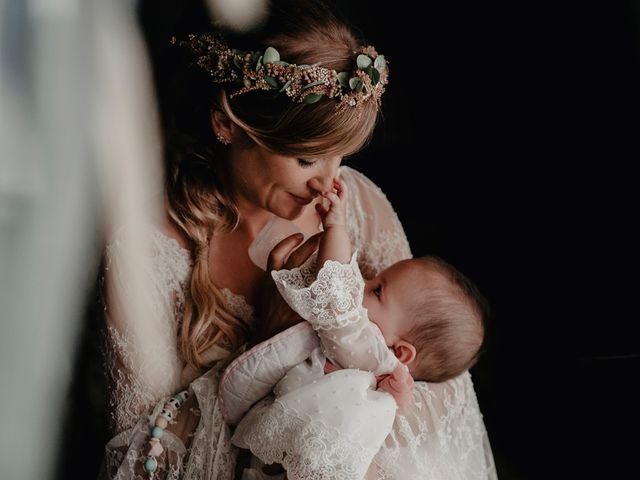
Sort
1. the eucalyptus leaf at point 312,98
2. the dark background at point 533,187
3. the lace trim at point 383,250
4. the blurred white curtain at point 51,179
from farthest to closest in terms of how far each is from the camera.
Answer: the lace trim at point 383,250
the dark background at point 533,187
the eucalyptus leaf at point 312,98
the blurred white curtain at point 51,179

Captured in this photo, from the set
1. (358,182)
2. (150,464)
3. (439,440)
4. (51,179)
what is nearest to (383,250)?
(358,182)

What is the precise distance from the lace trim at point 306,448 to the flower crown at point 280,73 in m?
0.53

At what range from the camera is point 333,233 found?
1197 millimetres

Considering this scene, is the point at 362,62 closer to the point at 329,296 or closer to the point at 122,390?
the point at 329,296

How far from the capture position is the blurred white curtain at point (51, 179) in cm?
69

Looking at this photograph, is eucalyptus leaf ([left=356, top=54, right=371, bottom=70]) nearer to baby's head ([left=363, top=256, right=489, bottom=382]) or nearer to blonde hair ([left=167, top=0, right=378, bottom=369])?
blonde hair ([left=167, top=0, right=378, bottom=369])

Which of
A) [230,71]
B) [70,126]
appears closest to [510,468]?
[230,71]

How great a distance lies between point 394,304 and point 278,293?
218 mm

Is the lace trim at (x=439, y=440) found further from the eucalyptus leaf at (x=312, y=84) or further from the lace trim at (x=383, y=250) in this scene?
the eucalyptus leaf at (x=312, y=84)

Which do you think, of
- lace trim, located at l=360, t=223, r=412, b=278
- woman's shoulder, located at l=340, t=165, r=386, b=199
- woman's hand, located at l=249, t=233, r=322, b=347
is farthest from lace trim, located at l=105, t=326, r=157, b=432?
woman's shoulder, located at l=340, t=165, r=386, b=199

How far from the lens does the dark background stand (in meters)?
1.42

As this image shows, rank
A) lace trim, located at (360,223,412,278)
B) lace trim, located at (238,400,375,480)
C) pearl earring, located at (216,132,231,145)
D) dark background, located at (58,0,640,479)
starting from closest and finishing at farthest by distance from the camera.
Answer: lace trim, located at (238,400,375,480) < pearl earring, located at (216,132,231,145) < dark background, located at (58,0,640,479) < lace trim, located at (360,223,412,278)

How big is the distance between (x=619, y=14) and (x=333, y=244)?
753 millimetres

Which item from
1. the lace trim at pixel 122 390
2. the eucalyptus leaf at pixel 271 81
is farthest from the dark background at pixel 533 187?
the lace trim at pixel 122 390
